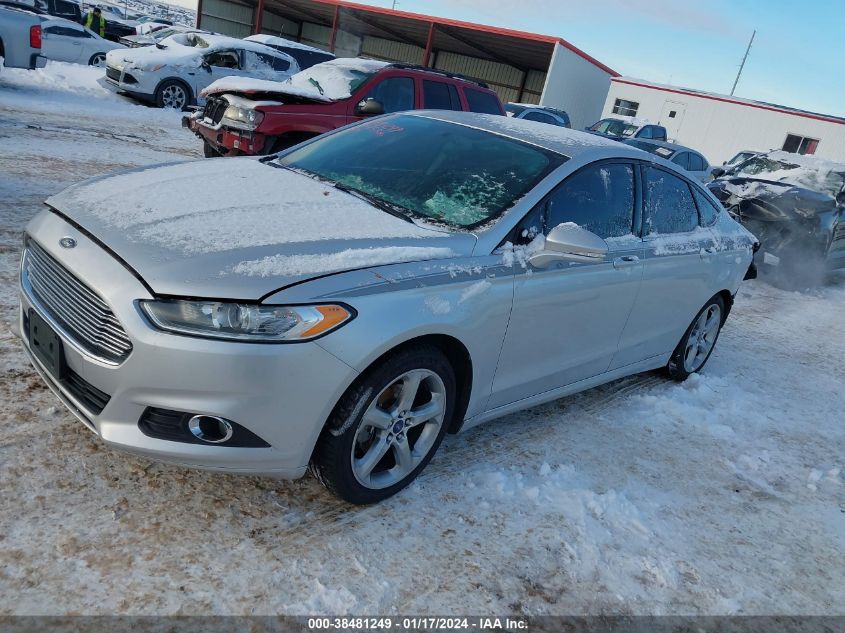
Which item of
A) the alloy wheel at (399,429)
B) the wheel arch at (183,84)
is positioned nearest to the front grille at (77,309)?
the alloy wheel at (399,429)

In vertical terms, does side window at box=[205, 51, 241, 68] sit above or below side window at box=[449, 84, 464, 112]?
below

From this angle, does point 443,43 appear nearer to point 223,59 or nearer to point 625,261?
point 223,59

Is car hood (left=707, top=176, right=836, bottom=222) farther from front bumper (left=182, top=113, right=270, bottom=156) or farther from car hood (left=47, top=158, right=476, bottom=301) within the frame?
car hood (left=47, top=158, right=476, bottom=301)

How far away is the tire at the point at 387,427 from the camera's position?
101 inches

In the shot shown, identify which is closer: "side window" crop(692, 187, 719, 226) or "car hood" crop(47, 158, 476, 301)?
"car hood" crop(47, 158, 476, 301)

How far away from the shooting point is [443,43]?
32.3 metres

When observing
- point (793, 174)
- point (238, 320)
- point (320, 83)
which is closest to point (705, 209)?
point (238, 320)

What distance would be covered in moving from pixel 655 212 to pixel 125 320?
3.15m

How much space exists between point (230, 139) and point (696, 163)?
10.9m

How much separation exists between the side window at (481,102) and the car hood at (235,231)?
6.77m

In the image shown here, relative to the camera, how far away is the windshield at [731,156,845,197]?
10875mm

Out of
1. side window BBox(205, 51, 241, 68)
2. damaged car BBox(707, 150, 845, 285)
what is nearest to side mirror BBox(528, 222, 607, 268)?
damaged car BBox(707, 150, 845, 285)

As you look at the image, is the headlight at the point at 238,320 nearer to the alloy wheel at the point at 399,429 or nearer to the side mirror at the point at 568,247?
the alloy wheel at the point at 399,429

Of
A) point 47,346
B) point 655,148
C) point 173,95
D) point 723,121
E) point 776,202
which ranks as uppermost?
point 723,121
